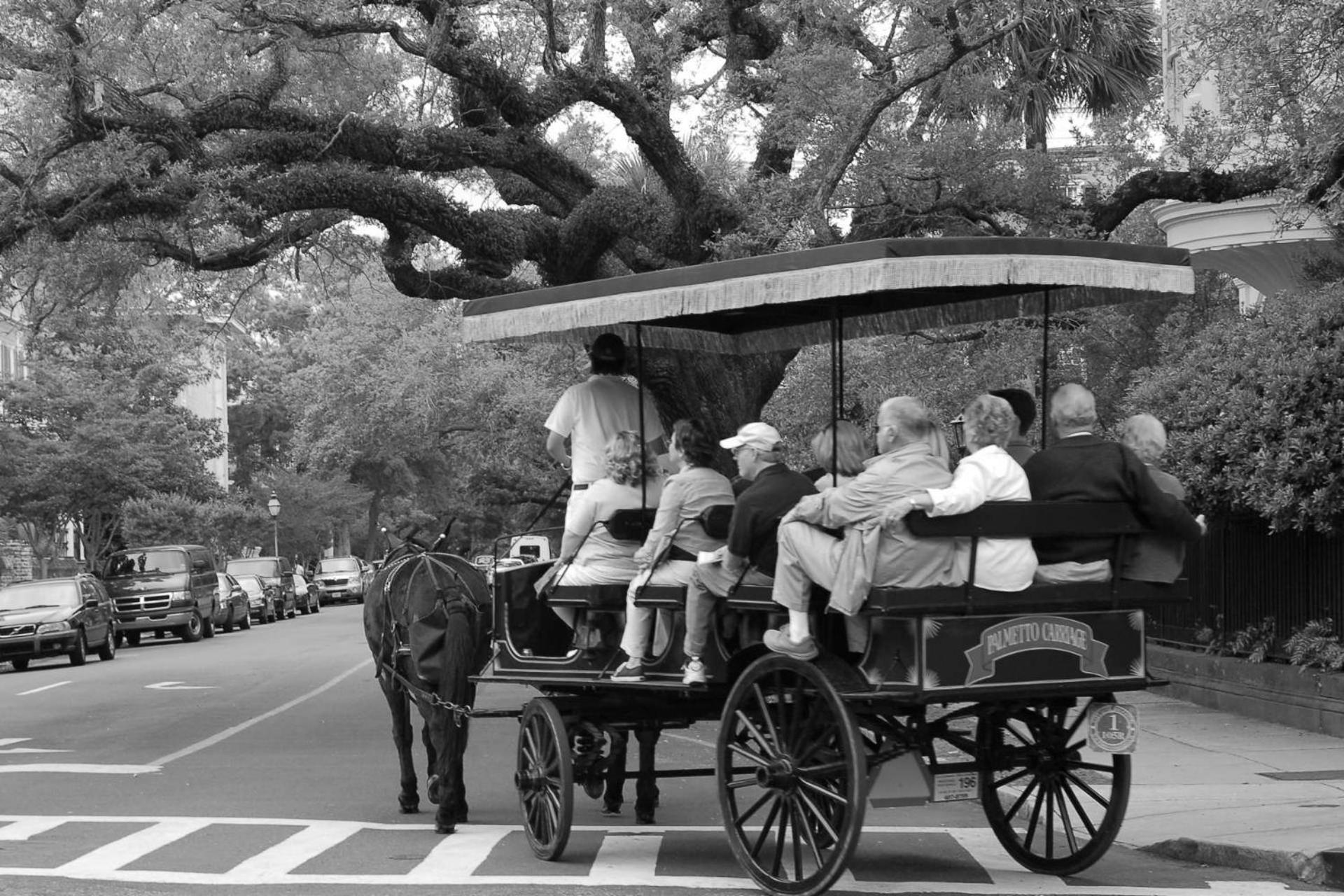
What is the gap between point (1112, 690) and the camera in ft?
25.8

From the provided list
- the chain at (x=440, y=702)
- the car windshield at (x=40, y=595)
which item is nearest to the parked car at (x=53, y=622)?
the car windshield at (x=40, y=595)

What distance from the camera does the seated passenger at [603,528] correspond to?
942cm

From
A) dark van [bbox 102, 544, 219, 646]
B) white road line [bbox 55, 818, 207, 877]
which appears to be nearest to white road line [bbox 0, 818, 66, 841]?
white road line [bbox 55, 818, 207, 877]

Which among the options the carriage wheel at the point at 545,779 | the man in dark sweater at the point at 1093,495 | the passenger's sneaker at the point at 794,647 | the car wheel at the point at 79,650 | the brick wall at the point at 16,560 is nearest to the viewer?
the passenger's sneaker at the point at 794,647

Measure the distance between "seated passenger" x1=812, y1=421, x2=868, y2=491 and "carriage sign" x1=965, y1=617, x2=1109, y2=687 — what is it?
111 centimetres

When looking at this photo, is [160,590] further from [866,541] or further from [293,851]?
[866,541]

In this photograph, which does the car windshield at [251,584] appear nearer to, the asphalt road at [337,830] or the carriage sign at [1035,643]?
the asphalt road at [337,830]

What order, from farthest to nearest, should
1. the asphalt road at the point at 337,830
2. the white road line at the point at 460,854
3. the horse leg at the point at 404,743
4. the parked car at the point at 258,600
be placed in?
the parked car at the point at 258,600
the horse leg at the point at 404,743
the white road line at the point at 460,854
the asphalt road at the point at 337,830

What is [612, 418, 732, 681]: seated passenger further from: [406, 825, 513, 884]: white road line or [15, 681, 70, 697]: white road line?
[15, 681, 70, 697]: white road line

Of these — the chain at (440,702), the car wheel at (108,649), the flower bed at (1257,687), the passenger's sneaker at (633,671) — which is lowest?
the car wheel at (108,649)

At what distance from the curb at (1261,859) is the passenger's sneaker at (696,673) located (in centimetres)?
287

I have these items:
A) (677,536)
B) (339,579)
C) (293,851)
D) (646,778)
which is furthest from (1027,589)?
(339,579)

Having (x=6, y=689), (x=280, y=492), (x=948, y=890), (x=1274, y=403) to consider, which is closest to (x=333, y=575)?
(x=280, y=492)

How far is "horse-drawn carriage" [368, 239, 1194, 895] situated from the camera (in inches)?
293
